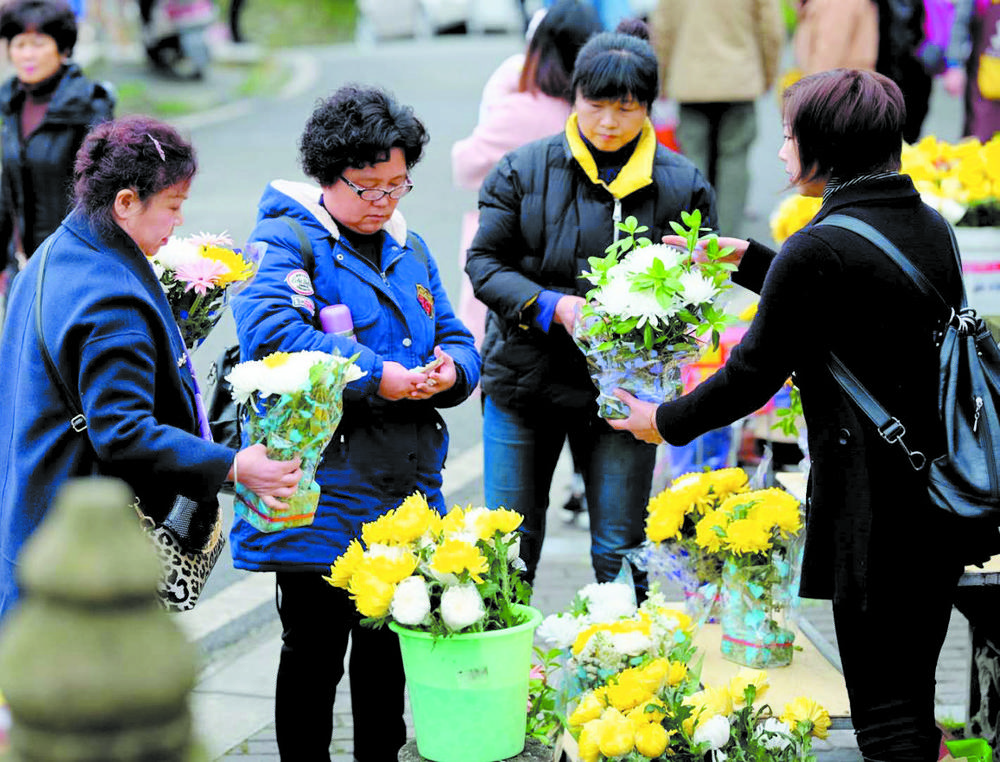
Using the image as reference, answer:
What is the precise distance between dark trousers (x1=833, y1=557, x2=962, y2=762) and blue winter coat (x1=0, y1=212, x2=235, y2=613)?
4.71 ft

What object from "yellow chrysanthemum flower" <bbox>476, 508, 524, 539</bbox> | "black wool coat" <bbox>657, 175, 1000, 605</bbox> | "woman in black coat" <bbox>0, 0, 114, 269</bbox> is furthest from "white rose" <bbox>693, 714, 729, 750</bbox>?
"woman in black coat" <bbox>0, 0, 114, 269</bbox>

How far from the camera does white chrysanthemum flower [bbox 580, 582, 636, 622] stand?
348 cm

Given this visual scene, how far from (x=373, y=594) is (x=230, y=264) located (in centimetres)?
89

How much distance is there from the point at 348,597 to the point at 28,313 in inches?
43.6

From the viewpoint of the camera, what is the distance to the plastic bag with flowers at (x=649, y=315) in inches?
137

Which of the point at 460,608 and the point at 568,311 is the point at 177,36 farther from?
the point at 460,608

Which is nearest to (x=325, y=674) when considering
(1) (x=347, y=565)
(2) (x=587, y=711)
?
(1) (x=347, y=565)

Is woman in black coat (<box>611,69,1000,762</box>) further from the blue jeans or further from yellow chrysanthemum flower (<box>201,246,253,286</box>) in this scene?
yellow chrysanthemum flower (<box>201,246,253,286</box>)

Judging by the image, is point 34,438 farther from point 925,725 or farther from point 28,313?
point 925,725

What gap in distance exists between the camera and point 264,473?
118 inches

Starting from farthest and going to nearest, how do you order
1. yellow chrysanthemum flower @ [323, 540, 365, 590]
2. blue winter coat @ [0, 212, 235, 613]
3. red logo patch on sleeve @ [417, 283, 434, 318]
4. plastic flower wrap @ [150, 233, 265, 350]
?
red logo patch on sleeve @ [417, 283, 434, 318] → plastic flower wrap @ [150, 233, 265, 350] → yellow chrysanthemum flower @ [323, 540, 365, 590] → blue winter coat @ [0, 212, 235, 613]

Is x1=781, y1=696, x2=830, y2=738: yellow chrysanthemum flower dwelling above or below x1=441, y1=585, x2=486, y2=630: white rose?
below

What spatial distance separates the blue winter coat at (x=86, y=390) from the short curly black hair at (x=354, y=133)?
2.17ft

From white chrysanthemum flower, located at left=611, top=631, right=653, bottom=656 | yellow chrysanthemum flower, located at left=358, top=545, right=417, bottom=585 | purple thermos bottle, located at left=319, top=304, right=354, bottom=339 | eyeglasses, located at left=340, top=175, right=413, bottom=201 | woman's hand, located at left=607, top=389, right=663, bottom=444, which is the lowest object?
white chrysanthemum flower, located at left=611, top=631, right=653, bottom=656
